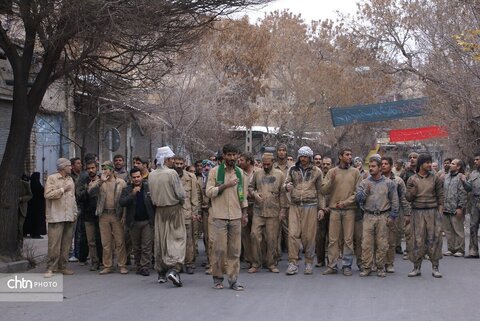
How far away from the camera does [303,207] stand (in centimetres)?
1254

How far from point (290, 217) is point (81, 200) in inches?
142

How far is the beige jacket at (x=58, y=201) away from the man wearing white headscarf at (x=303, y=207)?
11.6 feet

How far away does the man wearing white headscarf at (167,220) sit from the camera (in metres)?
11.2

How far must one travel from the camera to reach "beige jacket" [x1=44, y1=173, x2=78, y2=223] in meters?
12.0

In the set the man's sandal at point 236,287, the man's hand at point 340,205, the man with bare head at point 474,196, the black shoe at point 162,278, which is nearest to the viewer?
the man's sandal at point 236,287

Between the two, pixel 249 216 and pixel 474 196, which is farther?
pixel 474 196

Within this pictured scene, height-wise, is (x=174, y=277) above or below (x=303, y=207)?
below

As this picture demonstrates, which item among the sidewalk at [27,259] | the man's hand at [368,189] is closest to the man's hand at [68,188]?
the sidewalk at [27,259]

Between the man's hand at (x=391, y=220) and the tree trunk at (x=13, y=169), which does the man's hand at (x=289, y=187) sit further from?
the tree trunk at (x=13, y=169)

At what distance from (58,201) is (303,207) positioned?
156 inches

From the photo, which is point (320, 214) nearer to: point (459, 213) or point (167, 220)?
point (167, 220)

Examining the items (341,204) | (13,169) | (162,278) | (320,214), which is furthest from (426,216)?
(13,169)

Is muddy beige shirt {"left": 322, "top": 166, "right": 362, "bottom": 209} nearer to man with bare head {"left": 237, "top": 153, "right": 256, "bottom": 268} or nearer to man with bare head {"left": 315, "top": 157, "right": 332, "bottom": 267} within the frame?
man with bare head {"left": 315, "top": 157, "right": 332, "bottom": 267}

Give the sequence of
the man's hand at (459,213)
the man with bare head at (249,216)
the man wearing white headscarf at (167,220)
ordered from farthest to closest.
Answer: the man's hand at (459,213) < the man with bare head at (249,216) < the man wearing white headscarf at (167,220)
